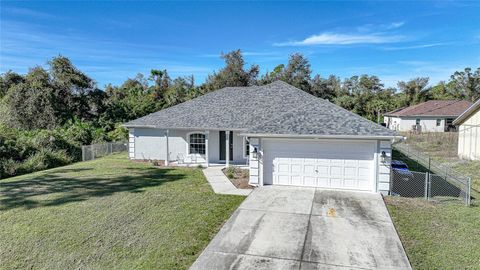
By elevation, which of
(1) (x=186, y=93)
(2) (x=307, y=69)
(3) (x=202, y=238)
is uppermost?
(2) (x=307, y=69)

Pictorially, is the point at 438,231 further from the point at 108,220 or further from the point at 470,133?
the point at 470,133

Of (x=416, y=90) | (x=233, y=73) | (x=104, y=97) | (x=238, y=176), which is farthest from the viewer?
(x=416, y=90)

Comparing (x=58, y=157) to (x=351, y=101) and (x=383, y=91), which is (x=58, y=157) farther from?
(x=383, y=91)

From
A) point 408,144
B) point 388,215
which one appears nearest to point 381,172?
point 388,215

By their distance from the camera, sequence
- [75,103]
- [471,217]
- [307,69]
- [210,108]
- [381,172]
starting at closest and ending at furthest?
[471,217] < [381,172] < [210,108] < [75,103] < [307,69]

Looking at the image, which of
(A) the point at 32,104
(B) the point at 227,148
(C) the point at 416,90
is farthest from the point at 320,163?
(C) the point at 416,90
